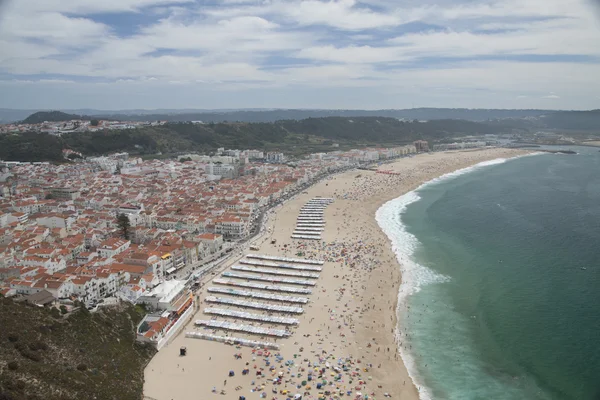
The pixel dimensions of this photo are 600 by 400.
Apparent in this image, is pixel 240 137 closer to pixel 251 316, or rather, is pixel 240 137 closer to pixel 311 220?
pixel 311 220

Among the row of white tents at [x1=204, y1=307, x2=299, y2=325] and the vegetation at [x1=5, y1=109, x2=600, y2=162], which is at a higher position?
the vegetation at [x1=5, y1=109, x2=600, y2=162]

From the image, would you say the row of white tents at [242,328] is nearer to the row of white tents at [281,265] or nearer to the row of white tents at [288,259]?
the row of white tents at [281,265]

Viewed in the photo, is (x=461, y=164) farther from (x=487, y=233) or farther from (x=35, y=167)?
(x=35, y=167)

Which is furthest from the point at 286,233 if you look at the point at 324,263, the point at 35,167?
the point at 35,167

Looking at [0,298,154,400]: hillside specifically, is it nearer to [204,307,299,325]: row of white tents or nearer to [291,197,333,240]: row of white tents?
[204,307,299,325]: row of white tents

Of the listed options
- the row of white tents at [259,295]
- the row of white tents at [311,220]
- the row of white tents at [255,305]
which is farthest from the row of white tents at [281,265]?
the row of white tents at [311,220]

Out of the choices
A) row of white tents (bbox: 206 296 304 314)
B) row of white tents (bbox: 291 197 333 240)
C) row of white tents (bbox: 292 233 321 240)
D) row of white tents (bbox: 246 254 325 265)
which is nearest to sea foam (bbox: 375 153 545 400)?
row of white tents (bbox: 206 296 304 314)

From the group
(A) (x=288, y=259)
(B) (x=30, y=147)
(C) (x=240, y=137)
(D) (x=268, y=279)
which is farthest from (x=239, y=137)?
(D) (x=268, y=279)
